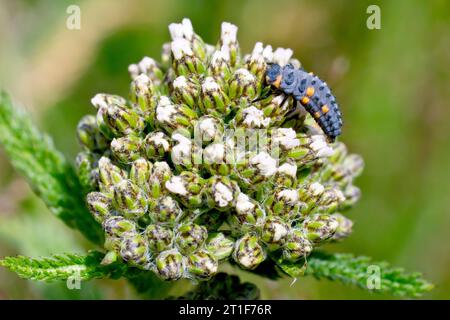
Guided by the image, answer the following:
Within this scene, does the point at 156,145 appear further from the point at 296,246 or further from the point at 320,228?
the point at 320,228

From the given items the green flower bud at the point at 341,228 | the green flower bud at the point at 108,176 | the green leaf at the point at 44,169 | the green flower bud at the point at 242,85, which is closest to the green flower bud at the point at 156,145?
the green flower bud at the point at 108,176

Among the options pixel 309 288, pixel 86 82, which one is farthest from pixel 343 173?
pixel 86 82

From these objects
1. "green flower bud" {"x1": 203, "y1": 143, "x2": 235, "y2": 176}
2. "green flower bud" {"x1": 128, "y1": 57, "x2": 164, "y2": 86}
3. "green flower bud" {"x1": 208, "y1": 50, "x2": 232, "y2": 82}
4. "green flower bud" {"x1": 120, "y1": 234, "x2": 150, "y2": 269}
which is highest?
"green flower bud" {"x1": 128, "y1": 57, "x2": 164, "y2": 86}

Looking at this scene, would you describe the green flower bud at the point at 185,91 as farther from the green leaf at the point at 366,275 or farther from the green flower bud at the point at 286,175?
the green leaf at the point at 366,275

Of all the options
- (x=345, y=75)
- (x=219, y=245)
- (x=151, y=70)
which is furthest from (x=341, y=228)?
(x=345, y=75)

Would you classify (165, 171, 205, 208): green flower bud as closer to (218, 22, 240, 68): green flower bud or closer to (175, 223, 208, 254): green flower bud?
(175, 223, 208, 254): green flower bud

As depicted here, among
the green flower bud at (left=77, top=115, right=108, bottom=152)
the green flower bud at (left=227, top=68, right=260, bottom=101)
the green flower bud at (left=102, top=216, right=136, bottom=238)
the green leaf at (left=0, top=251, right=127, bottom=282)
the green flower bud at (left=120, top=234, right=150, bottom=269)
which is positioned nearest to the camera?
the green leaf at (left=0, top=251, right=127, bottom=282)

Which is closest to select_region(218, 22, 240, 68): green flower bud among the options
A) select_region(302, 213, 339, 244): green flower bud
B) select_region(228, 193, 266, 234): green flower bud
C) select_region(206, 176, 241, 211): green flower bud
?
select_region(206, 176, 241, 211): green flower bud
